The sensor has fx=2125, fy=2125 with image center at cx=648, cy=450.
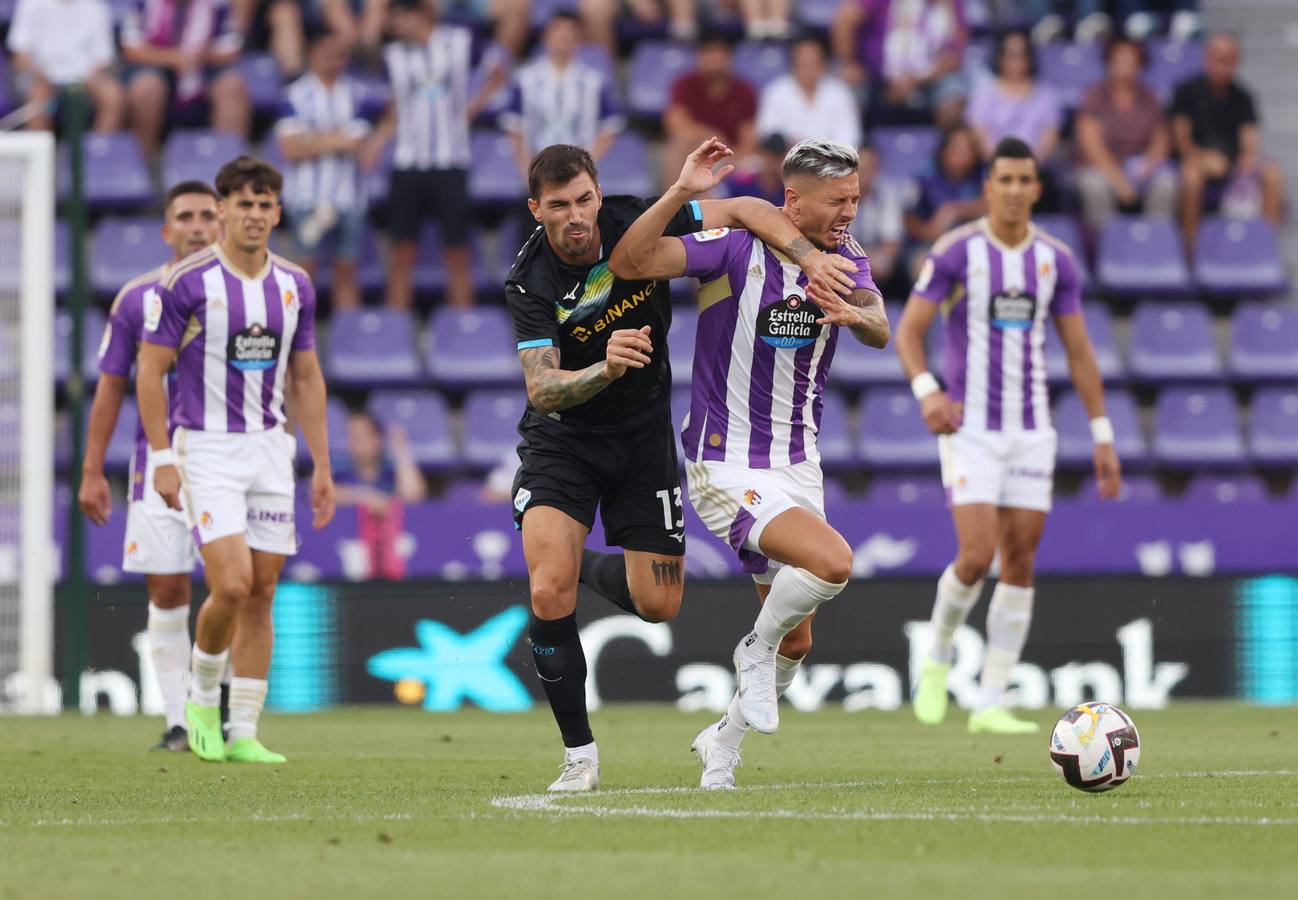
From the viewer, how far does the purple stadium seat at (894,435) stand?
15.3 meters

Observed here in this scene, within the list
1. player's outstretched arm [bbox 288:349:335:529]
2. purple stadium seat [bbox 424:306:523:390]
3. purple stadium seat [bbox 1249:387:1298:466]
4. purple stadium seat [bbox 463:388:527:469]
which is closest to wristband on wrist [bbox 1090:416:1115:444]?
player's outstretched arm [bbox 288:349:335:529]

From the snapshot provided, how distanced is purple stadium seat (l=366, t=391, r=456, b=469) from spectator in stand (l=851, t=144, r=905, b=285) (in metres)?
3.45

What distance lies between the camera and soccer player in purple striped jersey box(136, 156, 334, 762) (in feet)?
28.8

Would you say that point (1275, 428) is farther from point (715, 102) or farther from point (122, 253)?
point (122, 253)

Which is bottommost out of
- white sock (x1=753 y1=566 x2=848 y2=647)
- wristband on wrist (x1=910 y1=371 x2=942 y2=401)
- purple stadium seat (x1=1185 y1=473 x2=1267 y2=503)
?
white sock (x1=753 y1=566 x2=848 y2=647)

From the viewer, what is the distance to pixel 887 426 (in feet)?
50.7

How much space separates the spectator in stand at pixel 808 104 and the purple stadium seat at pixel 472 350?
2.57 metres

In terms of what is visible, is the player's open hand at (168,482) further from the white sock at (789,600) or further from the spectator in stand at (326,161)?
the spectator in stand at (326,161)

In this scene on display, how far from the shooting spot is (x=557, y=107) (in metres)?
16.3

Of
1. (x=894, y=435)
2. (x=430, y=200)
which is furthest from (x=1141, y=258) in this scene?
(x=430, y=200)

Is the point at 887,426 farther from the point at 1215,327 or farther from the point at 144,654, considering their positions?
the point at 144,654

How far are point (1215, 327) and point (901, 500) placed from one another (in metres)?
4.01

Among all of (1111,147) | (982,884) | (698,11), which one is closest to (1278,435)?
(1111,147)

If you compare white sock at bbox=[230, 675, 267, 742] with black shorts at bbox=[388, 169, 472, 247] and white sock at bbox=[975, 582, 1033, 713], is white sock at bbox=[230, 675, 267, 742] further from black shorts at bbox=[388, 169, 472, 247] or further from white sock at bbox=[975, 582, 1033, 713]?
black shorts at bbox=[388, 169, 472, 247]
